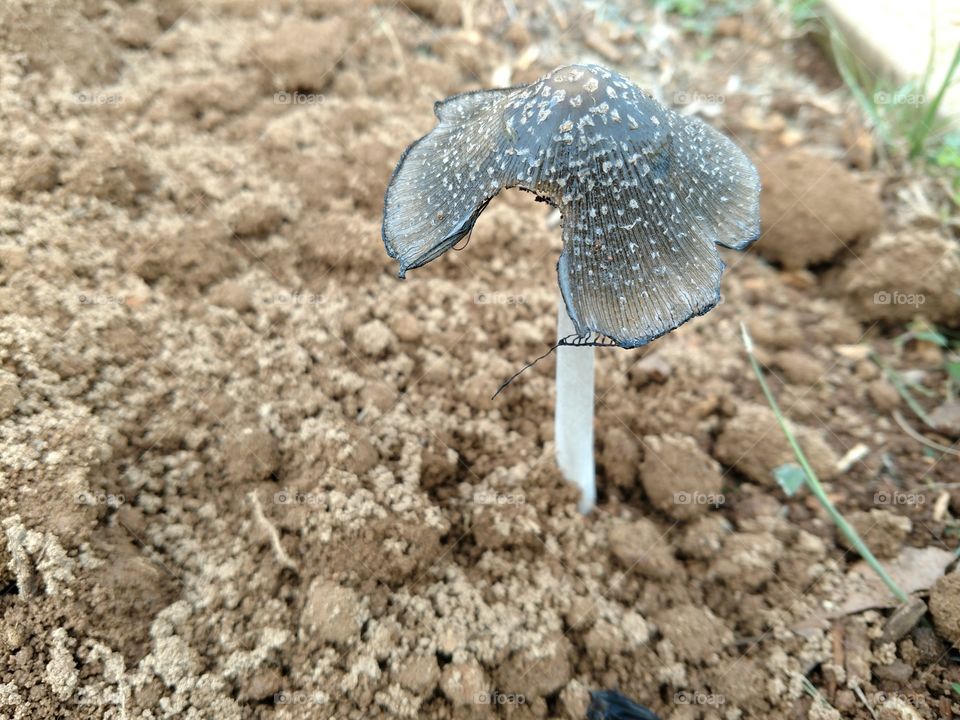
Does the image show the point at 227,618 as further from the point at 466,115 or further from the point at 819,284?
the point at 819,284

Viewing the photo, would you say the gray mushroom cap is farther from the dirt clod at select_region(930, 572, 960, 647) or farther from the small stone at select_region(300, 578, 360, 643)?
the dirt clod at select_region(930, 572, 960, 647)

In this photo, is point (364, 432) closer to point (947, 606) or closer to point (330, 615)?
point (330, 615)

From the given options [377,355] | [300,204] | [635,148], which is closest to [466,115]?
[635,148]

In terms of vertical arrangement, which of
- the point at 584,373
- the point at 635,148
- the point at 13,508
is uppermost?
the point at 635,148

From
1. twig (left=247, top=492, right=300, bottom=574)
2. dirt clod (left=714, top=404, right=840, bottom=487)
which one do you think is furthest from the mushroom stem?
twig (left=247, top=492, right=300, bottom=574)

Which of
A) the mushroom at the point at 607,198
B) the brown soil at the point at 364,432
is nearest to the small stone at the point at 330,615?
the brown soil at the point at 364,432

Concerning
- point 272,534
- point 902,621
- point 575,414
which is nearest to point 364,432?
point 272,534
